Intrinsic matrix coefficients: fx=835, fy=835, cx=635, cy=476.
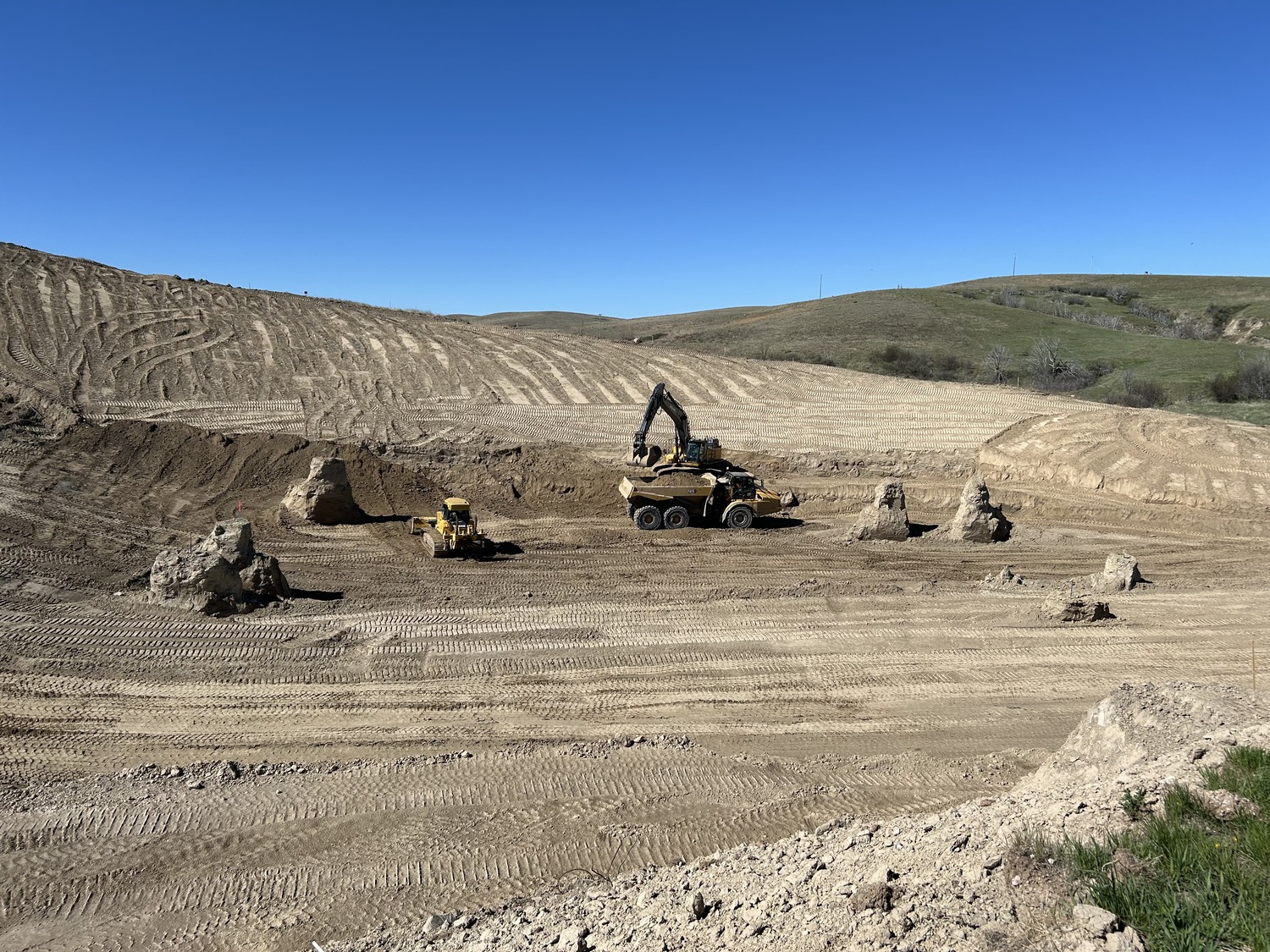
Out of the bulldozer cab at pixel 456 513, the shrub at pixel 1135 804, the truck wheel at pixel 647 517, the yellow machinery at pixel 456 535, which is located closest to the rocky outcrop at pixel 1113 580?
the truck wheel at pixel 647 517

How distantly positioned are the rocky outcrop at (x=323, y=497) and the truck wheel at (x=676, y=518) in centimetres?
699

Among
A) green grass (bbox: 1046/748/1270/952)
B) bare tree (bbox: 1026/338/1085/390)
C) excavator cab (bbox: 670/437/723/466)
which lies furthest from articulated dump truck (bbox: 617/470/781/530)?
bare tree (bbox: 1026/338/1085/390)

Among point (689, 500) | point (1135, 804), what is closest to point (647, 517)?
point (689, 500)

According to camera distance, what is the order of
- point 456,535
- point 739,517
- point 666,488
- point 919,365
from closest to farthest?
1. point 456,535
2. point 666,488
3. point 739,517
4. point 919,365

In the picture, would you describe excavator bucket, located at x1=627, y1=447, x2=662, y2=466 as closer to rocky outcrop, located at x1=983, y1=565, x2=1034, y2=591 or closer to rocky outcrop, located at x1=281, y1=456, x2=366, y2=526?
rocky outcrop, located at x1=281, y1=456, x2=366, y2=526

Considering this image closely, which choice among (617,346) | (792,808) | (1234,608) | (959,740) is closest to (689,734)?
(792,808)

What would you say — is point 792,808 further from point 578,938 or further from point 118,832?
point 118,832

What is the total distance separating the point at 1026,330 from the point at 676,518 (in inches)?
1821

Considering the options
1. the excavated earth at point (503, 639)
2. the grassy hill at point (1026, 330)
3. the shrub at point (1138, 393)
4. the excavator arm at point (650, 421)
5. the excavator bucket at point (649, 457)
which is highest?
the grassy hill at point (1026, 330)

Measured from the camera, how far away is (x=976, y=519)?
715 inches

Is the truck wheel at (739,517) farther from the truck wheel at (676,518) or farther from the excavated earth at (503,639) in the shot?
the truck wheel at (676,518)

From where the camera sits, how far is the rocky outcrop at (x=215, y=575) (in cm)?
1207

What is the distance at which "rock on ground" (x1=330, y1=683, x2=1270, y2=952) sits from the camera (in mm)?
4047

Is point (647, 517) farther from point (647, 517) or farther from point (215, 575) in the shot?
point (215, 575)
